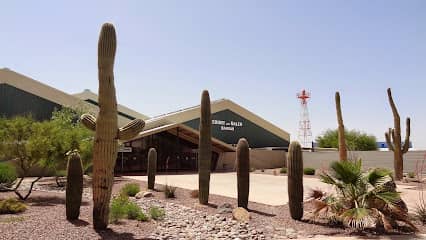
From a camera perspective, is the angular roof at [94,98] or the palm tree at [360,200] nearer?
the palm tree at [360,200]

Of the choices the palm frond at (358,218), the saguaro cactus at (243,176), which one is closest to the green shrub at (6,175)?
the saguaro cactus at (243,176)

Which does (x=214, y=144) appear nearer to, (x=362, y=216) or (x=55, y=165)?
(x=55, y=165)

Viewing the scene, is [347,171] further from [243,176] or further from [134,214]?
[134,214]

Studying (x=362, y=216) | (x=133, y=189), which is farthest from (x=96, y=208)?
(x=133, y=189)

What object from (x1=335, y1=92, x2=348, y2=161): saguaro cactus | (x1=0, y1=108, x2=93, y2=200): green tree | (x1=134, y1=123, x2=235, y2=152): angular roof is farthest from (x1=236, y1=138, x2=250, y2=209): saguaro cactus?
(x1=134, y1=123, x2=235, y2=152): angular roof

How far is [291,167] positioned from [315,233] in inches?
95.2

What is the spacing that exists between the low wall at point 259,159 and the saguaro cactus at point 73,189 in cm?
2920

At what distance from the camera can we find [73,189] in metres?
10.6

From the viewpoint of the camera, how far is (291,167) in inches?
462

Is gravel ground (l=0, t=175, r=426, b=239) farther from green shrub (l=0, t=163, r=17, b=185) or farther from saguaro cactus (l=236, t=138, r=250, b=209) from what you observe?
green shrub (l=0, t=163, r=17, b=185)

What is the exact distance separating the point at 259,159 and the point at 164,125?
11.2 m

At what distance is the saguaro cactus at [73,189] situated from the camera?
1046 centimetres

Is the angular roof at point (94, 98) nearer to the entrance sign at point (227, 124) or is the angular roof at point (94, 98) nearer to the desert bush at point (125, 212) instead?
the entrance sign at point (227, 124)

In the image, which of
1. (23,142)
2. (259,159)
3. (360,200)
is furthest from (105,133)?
(259,159)
